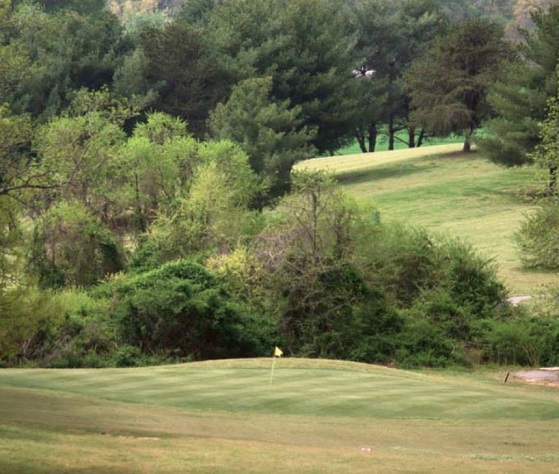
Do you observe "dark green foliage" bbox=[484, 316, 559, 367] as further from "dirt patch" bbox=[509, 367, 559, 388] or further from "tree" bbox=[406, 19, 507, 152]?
"tree" bbox=[406, 19, 507, 152]

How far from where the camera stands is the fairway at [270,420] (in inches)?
717

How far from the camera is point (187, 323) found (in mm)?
43594

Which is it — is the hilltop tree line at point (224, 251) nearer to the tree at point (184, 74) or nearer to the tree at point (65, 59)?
the tree at point (65, 59)

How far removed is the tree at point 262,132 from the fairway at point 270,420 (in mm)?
37938

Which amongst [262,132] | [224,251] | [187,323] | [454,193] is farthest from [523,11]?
[187,323]

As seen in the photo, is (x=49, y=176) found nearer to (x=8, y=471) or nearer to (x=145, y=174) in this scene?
(x=8, y=471)

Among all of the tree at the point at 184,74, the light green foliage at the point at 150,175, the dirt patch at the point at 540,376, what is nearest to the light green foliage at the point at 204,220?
the light green foliage at the point at 150,175

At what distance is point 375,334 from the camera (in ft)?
147

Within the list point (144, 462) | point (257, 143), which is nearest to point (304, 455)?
point (144, 462)

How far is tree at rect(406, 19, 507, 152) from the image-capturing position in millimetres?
87750

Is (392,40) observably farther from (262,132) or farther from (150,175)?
(150,175)

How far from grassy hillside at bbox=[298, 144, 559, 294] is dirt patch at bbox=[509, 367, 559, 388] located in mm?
13166

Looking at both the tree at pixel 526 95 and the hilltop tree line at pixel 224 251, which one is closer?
the hilltop tree line at pixel 224 251

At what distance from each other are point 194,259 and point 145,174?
8.51 meters
